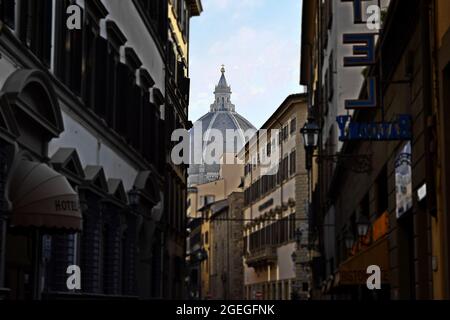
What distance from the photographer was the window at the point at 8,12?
13.4 metres

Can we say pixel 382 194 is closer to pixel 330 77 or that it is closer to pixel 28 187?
pixel 28 187

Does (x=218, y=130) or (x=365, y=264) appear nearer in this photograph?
(x=365, y=264)

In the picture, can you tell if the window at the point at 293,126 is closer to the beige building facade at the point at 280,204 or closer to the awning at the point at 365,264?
the beige building facade at the point at 280,204

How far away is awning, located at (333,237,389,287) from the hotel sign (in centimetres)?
271

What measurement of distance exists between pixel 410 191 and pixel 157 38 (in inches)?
791

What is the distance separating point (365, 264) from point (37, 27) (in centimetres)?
799

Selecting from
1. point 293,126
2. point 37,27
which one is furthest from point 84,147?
point 293,126

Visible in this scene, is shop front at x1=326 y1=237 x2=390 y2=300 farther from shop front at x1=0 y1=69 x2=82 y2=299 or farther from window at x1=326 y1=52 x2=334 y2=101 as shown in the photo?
window at x1=326 y1=52 x2=334 y2=101

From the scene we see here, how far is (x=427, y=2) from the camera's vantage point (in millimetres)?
12000

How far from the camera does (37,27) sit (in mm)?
15969

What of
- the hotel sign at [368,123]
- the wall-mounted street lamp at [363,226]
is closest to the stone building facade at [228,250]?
the wall-mounted street lamp at [363,226]

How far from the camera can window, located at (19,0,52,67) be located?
48.8 ft

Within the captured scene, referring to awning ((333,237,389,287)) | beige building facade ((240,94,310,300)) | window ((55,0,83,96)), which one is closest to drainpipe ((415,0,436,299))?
awning ((333,237,389,287))

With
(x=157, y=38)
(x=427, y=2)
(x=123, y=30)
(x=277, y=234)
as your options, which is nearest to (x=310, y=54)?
(x=277, y=234)
